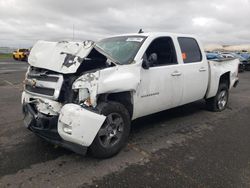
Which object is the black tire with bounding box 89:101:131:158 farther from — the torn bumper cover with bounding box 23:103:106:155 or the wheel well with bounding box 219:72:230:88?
the wheel well with bounding box 219:72:230:88

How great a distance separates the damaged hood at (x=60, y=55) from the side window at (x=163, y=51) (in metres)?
1.33

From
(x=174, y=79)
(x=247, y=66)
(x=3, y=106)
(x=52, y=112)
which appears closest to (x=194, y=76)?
(x=174, y=79)

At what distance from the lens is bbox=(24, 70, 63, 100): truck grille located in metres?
3.27

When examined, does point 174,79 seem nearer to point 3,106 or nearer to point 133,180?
point 133,180

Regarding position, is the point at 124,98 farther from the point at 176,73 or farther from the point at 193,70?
the point at 193,70

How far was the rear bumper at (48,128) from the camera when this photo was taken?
3127 mm

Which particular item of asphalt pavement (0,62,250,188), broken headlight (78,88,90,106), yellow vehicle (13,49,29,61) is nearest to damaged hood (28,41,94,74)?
broken headlight (78,88,90,106)

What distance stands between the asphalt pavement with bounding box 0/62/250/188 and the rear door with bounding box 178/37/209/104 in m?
0.70

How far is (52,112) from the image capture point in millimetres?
3301

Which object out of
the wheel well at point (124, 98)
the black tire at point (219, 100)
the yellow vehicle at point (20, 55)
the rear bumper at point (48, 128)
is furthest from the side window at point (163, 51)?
the yellow vehicle at point (20, 55)

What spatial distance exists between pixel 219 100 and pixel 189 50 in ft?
6.55

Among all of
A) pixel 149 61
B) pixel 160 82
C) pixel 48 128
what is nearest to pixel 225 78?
pixel 160 82

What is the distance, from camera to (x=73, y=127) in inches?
118

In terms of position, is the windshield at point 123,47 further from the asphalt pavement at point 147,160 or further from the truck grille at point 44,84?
the asphalt pavement at point 147,160
